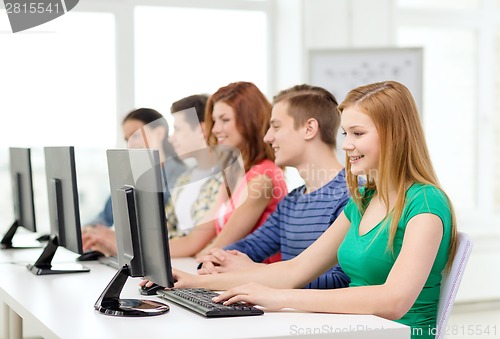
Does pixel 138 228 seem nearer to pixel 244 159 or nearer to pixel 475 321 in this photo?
pixel 244 159

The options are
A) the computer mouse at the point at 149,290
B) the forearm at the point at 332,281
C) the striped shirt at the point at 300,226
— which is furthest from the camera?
the striped shirt at the point at 300,226

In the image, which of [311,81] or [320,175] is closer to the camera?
[320,175]

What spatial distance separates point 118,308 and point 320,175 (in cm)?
100

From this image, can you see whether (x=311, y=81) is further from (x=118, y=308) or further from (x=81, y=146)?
(x=118, y=308)

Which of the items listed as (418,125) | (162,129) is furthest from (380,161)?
(162,129)

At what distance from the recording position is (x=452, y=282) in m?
2.09

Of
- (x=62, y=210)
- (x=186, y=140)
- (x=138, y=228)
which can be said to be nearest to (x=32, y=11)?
(x=186, y=140)

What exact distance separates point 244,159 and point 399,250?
127 centimetres

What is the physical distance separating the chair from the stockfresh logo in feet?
11.3

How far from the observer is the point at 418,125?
2141 mm

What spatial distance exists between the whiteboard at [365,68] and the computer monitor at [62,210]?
2.52 meters

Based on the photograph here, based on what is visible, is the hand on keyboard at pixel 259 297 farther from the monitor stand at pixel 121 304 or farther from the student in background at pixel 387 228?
the monitor stand at pixel 121 304

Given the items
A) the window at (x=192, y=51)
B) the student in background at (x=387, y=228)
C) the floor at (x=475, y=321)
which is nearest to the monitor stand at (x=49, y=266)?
the student in background at (x=387, y=228)

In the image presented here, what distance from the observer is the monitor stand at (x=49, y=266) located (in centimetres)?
281
